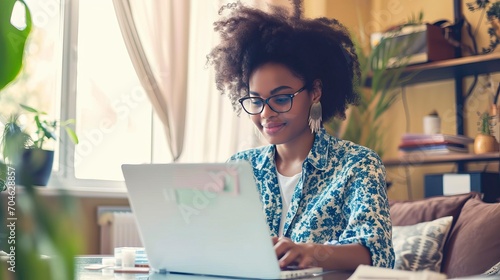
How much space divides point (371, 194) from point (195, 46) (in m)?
1.87

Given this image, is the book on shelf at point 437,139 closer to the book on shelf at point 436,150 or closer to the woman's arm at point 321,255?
the book on shelf at point 436,150

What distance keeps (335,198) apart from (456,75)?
2108 millimetres

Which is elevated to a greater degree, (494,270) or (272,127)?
(272,127)

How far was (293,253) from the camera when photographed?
113 cm

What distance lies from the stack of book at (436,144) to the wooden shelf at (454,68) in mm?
346

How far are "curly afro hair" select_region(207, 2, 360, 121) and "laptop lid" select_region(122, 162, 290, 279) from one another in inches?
27.2

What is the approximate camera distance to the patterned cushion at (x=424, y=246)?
2121 mm

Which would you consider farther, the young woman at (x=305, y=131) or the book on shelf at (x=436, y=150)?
the book on shelf at (x=436, y=150)

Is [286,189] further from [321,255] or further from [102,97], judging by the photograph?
[102,97]

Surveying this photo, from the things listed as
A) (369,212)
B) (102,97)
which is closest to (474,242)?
(369,212)

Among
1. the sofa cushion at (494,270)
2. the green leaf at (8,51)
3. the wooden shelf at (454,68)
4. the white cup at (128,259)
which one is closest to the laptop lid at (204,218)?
the white cup at (128,259)

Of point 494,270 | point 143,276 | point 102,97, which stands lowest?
point 494,270

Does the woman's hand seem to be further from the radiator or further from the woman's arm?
the radiator

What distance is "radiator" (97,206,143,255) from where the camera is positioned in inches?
109
